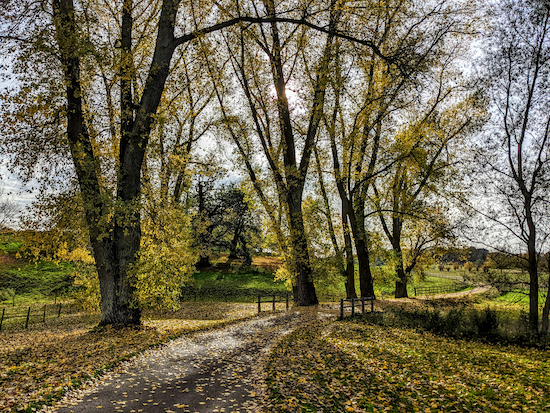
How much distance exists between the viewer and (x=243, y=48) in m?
18.2

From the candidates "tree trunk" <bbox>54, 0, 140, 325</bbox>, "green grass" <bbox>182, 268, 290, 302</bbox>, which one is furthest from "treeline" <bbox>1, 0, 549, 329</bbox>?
"green grass" <bbox>182, 268, 290, 302</bbox>

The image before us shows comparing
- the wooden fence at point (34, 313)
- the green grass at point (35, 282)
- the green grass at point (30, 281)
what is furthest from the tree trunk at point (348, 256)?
the green grass at point (35, 282)

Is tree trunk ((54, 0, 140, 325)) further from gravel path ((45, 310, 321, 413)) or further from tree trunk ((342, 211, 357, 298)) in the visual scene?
tree trunk ((342, 211, 357, 298))

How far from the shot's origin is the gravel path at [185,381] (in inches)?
211

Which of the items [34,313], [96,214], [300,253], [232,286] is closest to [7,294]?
[34,313]

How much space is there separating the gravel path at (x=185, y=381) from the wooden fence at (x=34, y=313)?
42.0ft

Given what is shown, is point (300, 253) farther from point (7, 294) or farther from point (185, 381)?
point (7, 294)

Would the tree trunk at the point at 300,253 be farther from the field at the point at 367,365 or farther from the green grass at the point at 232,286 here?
the green grass at the point at 232,286

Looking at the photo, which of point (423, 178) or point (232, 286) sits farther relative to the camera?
point (232, 286)

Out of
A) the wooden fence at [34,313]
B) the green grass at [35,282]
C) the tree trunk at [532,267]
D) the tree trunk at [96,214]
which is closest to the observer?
the tree trunk at [96,214]

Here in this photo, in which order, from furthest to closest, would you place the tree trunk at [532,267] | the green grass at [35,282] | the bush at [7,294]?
the green grass at [35,282], the bush at [7,294], the tree trunk at [532,267]

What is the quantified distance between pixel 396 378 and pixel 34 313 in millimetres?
23203

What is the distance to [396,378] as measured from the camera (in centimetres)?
704

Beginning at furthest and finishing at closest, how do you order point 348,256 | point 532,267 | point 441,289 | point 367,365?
point 441,289 → point 348,256 → point 532,267 → point 367,365
